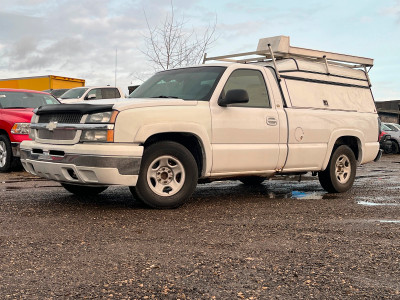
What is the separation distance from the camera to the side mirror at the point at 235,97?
629 cm

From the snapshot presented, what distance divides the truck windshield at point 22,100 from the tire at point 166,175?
6368 millimetres

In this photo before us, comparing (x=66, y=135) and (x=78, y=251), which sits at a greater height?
(x=66, y=135)

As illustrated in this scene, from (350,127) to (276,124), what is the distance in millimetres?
1824

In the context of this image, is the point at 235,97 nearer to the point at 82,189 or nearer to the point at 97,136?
the point at 97,136

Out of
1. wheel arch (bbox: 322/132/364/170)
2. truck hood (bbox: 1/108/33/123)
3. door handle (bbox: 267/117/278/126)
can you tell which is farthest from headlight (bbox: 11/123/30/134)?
wheel arch (bbox: 322/132/364/170)

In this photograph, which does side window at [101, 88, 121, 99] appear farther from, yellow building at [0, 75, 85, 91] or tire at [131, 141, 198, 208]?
tire at [131, 141, 198, 208]

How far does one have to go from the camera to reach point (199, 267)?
12.3ft

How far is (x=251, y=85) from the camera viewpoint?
702cm

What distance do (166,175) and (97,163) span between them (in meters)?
0.89

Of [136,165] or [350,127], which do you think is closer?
[136,165]

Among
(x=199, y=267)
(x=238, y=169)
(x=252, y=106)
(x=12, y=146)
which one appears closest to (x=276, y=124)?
(x=252, y=106)

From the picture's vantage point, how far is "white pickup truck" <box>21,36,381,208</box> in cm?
567

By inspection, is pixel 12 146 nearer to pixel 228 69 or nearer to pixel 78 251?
pixel 228 69

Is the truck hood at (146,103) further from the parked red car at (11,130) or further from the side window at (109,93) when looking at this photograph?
the side window at (109,93)
